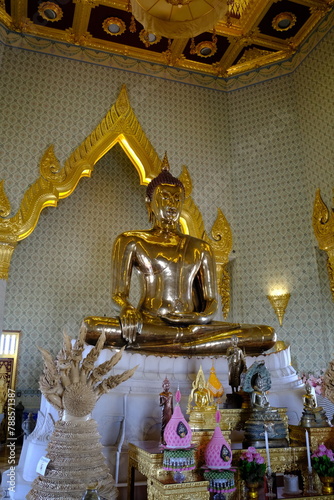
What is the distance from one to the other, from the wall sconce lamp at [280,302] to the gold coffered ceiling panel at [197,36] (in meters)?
3.36

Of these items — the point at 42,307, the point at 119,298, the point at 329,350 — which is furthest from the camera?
the point at 42,307

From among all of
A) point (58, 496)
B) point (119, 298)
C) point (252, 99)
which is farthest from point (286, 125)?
point (58, 496)

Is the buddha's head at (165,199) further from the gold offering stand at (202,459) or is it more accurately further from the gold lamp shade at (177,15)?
the gold offering stand at (202,459)

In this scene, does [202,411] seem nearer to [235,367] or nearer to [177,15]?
[235,367]

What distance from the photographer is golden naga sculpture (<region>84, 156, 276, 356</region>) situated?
10.3 ft

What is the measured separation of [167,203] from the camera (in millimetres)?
4328

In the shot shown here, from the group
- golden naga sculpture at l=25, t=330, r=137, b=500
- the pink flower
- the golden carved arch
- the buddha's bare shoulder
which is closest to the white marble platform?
golden naga sculpture at l=25, t=330, r=137, b=500

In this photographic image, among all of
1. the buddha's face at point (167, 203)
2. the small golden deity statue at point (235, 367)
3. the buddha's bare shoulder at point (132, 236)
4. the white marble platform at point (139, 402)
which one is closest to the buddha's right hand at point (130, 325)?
the white marble platform at point (139, 402)

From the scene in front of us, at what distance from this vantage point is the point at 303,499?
1659mm

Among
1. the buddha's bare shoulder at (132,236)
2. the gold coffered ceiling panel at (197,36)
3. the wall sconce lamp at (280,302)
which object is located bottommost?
the wall sconce lamp at (280,302)

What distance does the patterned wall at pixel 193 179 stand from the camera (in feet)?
17.1

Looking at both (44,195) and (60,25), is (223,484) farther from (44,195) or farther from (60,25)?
(60,25)

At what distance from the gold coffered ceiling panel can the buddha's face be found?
84.0 inches

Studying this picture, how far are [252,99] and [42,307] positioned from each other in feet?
14.1
